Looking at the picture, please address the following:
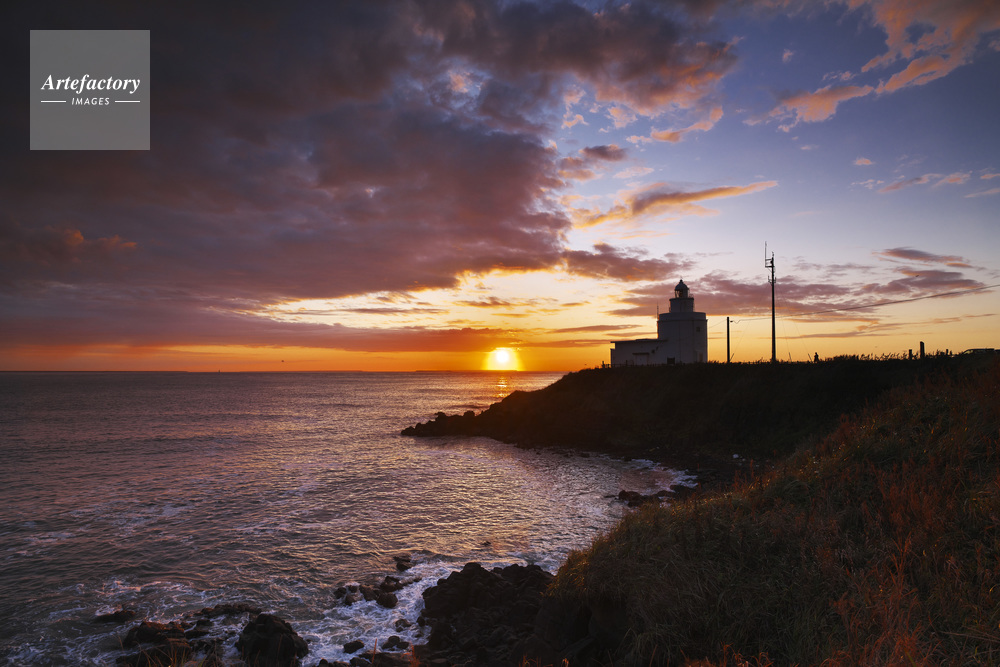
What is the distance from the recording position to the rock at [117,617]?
35.9 ft

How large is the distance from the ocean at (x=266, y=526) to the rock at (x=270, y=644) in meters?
0.45

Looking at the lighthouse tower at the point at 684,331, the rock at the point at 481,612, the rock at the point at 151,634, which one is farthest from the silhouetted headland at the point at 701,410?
the rock at the point at 151,634

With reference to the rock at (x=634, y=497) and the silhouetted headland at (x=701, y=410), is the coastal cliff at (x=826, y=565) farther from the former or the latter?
the silhouetted headland at (x=701, y=410)

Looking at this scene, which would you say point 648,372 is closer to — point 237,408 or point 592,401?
point 592,401

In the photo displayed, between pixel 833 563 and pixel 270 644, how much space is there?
1077 centimetres

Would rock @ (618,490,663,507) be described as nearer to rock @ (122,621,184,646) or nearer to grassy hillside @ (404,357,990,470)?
grassy hillside @ (404,357,990,470)

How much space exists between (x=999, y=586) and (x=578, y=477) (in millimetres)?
20339

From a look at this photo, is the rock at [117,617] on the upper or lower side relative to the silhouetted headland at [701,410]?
lower

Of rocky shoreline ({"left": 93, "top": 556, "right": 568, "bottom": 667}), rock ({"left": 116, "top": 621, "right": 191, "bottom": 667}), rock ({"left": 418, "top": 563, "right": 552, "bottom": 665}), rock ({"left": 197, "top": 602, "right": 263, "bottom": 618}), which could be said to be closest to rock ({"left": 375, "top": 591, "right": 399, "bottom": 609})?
rocky shoreline ({"left": 93, "top": 556, "right": 568, "bottom": 667})

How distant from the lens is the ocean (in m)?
11.2

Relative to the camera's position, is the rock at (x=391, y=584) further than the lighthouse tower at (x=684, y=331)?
No

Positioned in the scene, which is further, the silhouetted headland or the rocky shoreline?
the silhouetted headland

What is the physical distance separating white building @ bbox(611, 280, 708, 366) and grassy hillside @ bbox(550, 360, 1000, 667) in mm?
37845

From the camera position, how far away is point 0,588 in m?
12.6
